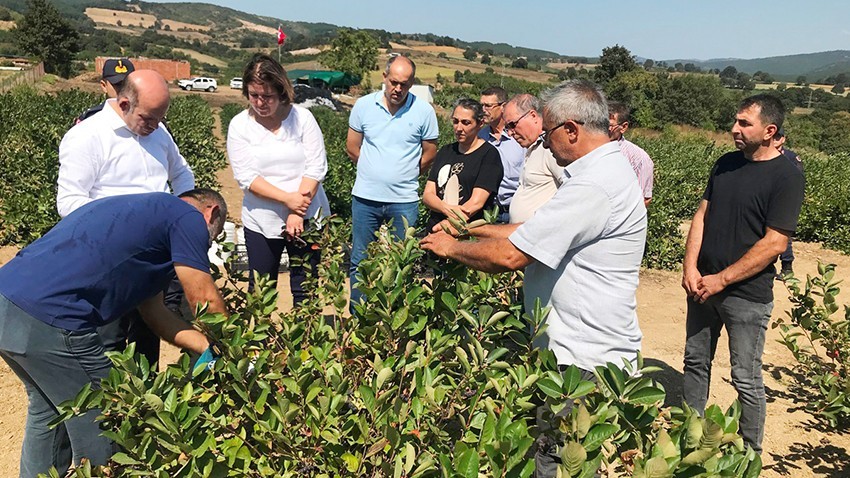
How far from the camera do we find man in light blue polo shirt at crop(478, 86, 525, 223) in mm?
3955

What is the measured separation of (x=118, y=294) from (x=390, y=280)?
0.91 meters

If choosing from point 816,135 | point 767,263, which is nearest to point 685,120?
point 816,135

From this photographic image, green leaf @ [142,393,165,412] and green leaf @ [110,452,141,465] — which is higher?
green leaf @ [142,393,165,412]

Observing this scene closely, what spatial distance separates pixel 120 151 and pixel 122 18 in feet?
577

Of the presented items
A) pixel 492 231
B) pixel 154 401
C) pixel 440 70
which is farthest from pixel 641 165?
pixel 440 70

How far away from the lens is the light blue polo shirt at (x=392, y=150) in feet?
12.6

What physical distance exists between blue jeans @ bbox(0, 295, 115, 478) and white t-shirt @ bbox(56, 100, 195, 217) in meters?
0.75

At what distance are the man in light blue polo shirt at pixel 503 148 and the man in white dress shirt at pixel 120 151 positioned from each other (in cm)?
200

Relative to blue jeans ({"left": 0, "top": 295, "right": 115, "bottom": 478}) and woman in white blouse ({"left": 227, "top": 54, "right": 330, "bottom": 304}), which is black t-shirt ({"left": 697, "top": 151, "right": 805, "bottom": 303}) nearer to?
woman in white blouse ({"left": 227, "top": 54, "right": 330, "bottom": 304})

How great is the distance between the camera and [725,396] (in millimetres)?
4168

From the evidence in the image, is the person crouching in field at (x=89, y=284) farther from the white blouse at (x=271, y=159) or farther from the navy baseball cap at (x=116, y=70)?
the navy baseball cap at (x=116, y=70)

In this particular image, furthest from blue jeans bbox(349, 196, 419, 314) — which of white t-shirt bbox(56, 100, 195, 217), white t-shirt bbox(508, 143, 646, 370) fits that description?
white t-shirt bbox(508, 143, 646, 370)

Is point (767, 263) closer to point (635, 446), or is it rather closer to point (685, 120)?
point (635, 446)

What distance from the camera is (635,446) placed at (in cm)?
156
